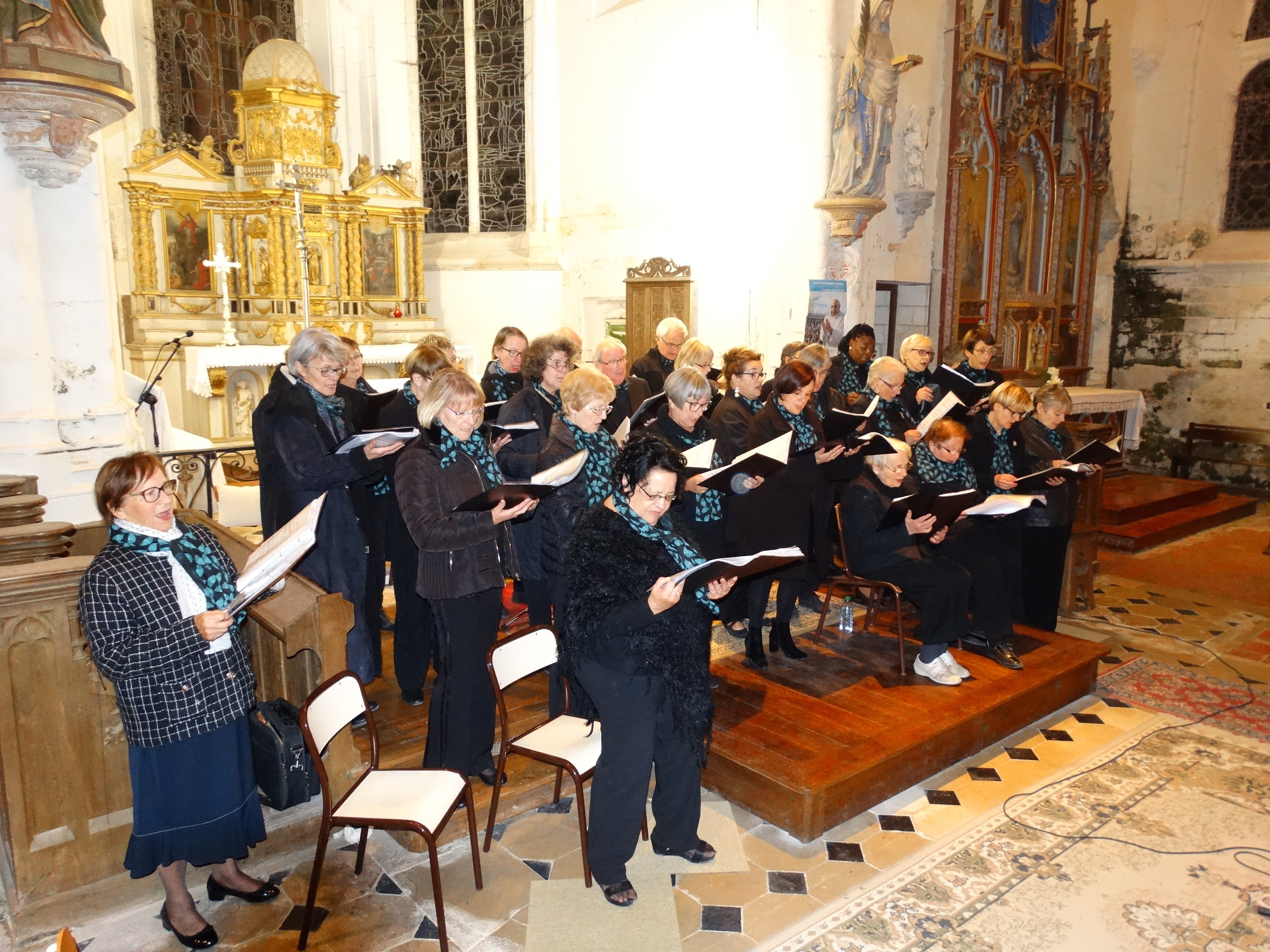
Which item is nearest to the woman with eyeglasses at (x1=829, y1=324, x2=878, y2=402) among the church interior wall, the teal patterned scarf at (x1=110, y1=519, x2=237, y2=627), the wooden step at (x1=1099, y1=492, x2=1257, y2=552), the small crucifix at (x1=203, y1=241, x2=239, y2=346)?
the wooden step at (x1=1099, y1=492, x2=1257, y2=552)

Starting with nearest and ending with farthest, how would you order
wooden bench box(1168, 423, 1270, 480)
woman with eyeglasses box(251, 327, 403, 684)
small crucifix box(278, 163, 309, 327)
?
woman with eyeglasses box(251, 327, 403, 684), small crucifix box(278, 163, 309, 327), wooden bench box(1168, 423, 1270, 480)

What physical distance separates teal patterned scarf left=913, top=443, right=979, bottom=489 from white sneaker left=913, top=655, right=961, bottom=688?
3.20 feet

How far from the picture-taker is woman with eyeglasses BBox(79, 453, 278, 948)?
2.55 meters

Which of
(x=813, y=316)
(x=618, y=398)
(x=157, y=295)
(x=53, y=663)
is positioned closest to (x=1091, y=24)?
(x=813, y=316)

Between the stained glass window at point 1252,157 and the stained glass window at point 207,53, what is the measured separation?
11230mm

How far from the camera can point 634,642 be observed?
293cm

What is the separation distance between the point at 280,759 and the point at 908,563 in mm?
3154

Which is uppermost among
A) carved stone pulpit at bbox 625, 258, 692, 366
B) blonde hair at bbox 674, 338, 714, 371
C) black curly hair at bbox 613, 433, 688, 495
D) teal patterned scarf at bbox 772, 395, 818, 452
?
carved stone pulpit at bbox 625, 258, 692, 366

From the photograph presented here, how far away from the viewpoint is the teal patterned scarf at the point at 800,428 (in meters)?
4.67

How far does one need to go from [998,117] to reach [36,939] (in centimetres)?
1061

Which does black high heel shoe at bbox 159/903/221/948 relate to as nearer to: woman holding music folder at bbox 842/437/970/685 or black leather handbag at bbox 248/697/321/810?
black leather handbag at bbox 248/697/321/810

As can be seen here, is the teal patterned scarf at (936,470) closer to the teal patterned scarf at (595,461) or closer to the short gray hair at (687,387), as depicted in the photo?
the short gray hair at (687,387)

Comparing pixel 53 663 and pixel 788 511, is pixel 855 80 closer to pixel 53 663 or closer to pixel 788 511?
pixel 788 511

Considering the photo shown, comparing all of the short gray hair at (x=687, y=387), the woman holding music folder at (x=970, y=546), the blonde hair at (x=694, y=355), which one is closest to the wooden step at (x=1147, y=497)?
the woman holding music folder at (x=970, y=546)
